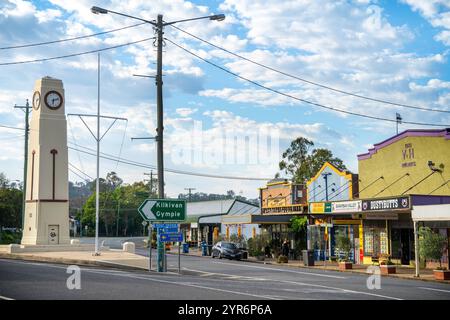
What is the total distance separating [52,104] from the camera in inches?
1818

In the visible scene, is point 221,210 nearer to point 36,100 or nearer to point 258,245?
point 258,245

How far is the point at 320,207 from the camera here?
139ft

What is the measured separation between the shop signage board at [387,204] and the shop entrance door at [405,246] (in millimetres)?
3084

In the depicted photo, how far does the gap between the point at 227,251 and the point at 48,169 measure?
15.2 metres

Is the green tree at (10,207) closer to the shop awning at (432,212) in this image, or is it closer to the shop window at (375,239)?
the shop window at (375,239)

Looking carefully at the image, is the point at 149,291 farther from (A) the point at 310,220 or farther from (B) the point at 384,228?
(A) the point at 310,220

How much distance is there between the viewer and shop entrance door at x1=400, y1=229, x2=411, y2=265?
37031 millimetres

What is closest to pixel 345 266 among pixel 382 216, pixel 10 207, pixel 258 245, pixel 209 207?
pixel 382 216

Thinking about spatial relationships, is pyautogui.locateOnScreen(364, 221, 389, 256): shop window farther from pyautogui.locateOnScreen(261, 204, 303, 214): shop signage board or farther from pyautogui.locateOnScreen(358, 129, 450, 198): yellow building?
pyautogui.locateOnScreen(261, 204, 303, 214): shop signage board

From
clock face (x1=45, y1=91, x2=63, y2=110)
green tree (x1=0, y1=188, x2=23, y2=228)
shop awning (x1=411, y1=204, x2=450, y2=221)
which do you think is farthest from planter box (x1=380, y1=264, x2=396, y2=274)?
green tree (x1=0, y1=188, x2=23, y2=228)

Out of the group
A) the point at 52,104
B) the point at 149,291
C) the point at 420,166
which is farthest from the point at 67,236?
the point at 149,291

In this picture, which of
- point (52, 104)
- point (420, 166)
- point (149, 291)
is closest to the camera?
point (149, 291)

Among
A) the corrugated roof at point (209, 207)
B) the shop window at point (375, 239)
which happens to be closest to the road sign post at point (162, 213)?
the shop window at point (375, 239)
